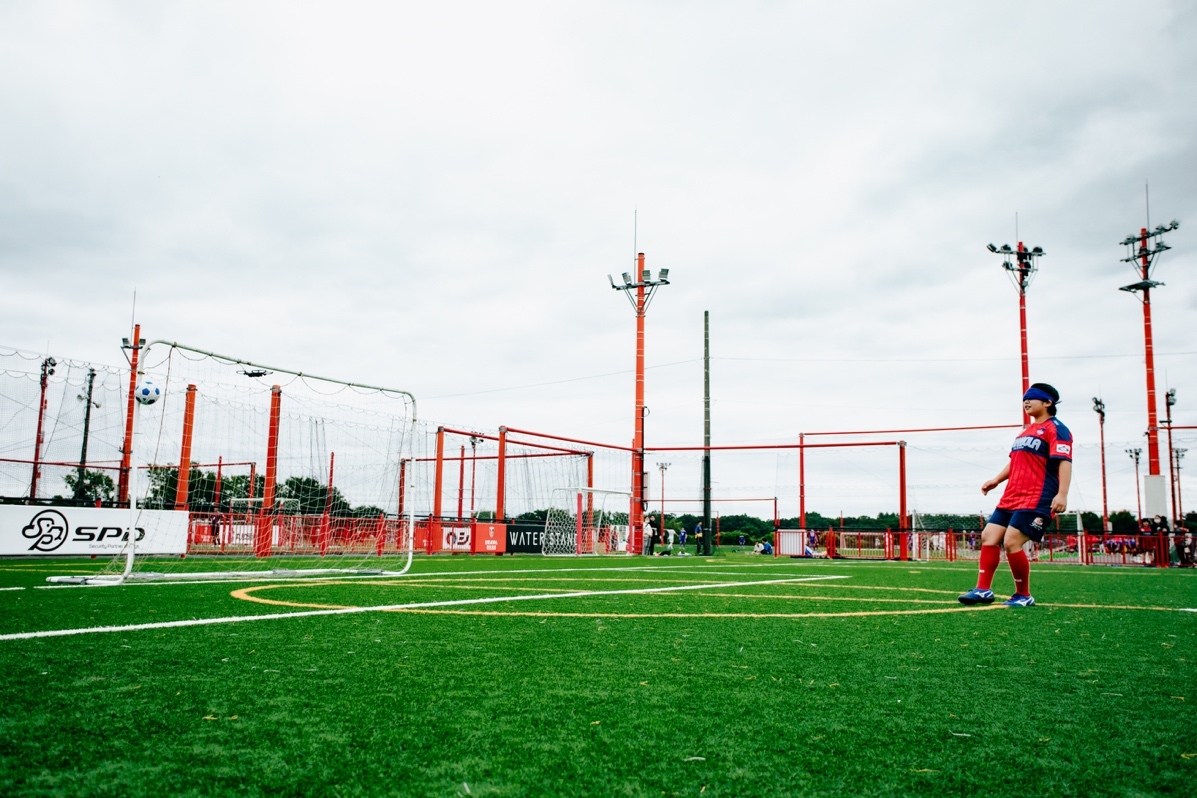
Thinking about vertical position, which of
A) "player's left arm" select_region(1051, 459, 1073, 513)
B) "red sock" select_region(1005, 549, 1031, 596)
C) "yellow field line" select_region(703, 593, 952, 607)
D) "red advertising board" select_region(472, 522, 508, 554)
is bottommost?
"red advertising board" select_region(472, 522, 508, 554)

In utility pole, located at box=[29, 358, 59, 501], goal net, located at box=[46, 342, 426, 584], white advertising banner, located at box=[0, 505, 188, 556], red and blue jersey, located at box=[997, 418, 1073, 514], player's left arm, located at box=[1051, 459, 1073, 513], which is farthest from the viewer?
utility pole, located at box=[29, 358, 59, 501]

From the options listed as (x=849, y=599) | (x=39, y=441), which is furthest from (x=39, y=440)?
(x=849, y=599)

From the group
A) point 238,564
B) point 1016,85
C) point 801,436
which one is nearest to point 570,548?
point 801,436

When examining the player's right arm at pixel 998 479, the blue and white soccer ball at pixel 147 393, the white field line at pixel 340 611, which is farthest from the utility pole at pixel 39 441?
the player's right arm at pixel 998 479

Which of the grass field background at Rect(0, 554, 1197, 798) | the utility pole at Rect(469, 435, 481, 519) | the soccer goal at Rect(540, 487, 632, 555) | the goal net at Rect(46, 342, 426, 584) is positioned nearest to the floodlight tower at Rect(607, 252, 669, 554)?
the soccer goal at Rect(540, 487, 632, 555)

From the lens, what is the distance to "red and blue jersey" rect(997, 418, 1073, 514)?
6.20 meters

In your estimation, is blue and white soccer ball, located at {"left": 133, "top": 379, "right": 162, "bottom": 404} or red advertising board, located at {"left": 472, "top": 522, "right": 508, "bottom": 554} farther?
red advertising board, located at {"left": 472, "top": 522, "right": 508, "bottom": 554}

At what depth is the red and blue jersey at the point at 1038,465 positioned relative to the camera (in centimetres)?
620

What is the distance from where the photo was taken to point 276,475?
46.4 ft

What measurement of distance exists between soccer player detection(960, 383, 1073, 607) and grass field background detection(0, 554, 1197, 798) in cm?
104

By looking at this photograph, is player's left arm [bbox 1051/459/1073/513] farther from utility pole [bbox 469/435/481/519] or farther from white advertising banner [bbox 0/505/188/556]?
utility pole [bbox 469/435/481/519]

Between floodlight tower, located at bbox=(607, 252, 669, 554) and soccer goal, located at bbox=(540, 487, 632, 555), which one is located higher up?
floodlight tower, located at bbox=(607, 252, 669, 554)

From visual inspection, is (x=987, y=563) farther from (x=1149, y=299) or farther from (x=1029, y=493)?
(x=1149, y=299)

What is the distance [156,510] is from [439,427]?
867cm
